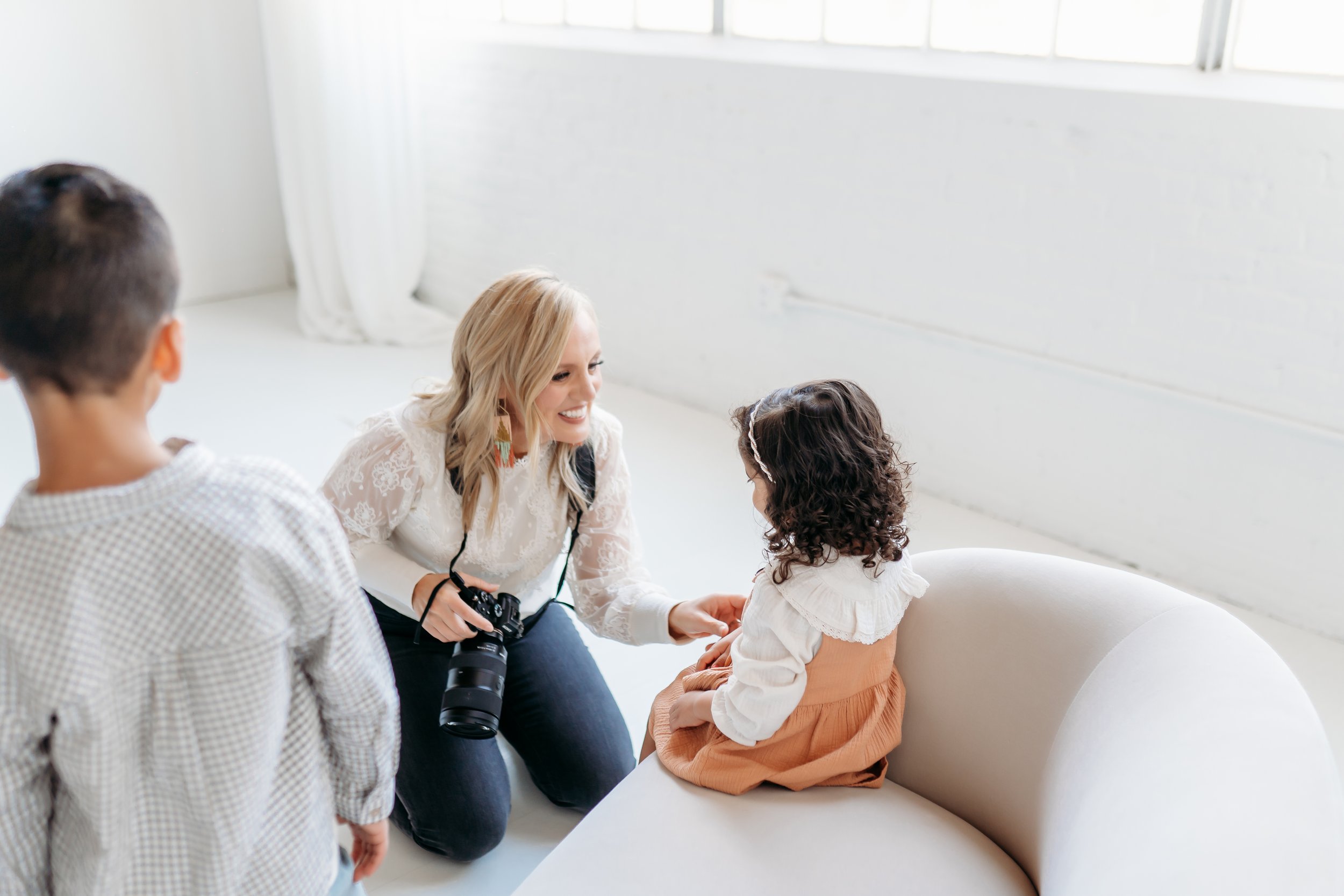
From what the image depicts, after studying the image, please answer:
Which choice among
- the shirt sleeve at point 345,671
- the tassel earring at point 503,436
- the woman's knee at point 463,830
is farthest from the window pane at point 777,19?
the shirt sleeve at point 345,671

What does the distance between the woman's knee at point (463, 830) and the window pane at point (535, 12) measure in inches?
121

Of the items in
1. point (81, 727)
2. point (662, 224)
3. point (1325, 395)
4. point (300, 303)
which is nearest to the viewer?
point (81, 727)

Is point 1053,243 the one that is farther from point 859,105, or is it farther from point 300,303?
point 300,303

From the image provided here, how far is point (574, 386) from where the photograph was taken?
5.46 ft

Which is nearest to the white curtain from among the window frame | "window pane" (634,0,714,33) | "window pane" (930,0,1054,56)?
"window pane" (634,0,714,33)

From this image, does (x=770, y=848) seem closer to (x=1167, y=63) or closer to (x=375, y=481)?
(x=375, y=481)

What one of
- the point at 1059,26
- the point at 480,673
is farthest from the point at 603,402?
the point at 480,673

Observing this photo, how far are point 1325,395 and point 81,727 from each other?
94.4 inches

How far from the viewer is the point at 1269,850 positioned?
0.91m

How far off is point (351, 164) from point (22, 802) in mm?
3630

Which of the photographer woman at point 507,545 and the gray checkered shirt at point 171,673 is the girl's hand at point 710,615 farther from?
the gray checkered shirt at point 171,673

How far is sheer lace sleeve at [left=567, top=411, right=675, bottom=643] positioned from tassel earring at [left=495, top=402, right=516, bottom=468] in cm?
17

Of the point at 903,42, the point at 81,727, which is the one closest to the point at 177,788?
the point at 81,727

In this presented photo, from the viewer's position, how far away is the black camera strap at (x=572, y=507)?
1640 mm
